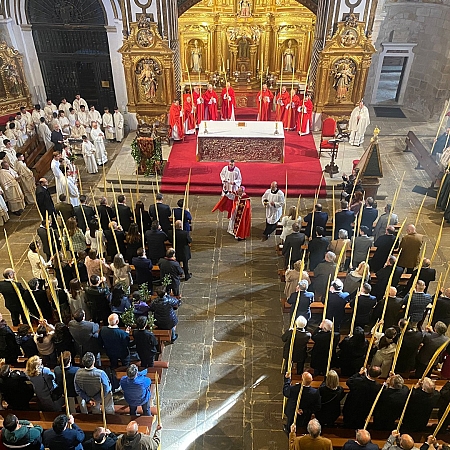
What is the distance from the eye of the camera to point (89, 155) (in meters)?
13.9

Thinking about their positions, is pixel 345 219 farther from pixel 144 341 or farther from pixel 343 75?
pixel 343 75

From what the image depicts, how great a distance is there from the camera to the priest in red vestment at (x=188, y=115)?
52.1 ft

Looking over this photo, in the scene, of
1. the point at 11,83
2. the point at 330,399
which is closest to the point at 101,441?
the point at 330,399

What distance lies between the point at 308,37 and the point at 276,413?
1565 centimetres

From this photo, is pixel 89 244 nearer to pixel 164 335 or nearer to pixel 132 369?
pixel 164 335

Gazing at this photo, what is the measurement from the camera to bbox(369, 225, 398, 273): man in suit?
8.88 metres

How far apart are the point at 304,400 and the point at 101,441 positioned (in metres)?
2.52

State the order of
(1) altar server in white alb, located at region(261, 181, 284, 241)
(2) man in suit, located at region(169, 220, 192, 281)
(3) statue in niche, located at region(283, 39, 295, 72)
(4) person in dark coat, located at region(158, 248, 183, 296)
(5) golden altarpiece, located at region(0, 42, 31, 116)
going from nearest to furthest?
(4) person in dark coat, located at region(158, 248, 183, 296), (2) man in suit, located at region(169, 220, 192, 281), (1) altar server in white alb, located at region(261, 181, 284, 241), (5) golden altarpiece, located at region(0, 42, 31, 116), (3) statue in niche, located at region(283, 39, 295, 72)

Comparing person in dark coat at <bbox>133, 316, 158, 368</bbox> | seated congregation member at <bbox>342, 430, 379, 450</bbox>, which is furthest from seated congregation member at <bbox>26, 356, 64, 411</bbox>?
seated congregation member at <bbox>342, 430, 379, 450</bbox>

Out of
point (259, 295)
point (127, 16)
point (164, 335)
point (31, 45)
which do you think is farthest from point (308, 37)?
point (164, 335)

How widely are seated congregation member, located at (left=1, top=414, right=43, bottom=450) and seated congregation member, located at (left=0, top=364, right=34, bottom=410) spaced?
2.62ft

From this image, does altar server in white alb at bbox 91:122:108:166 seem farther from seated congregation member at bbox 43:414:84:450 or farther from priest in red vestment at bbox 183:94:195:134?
seated congregation member at bbox 43:414:84:450

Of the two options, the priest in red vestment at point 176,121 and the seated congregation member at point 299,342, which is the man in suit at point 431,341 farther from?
the priest in red vestment at point 176,121

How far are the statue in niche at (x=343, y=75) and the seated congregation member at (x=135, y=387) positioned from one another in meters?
12.8
